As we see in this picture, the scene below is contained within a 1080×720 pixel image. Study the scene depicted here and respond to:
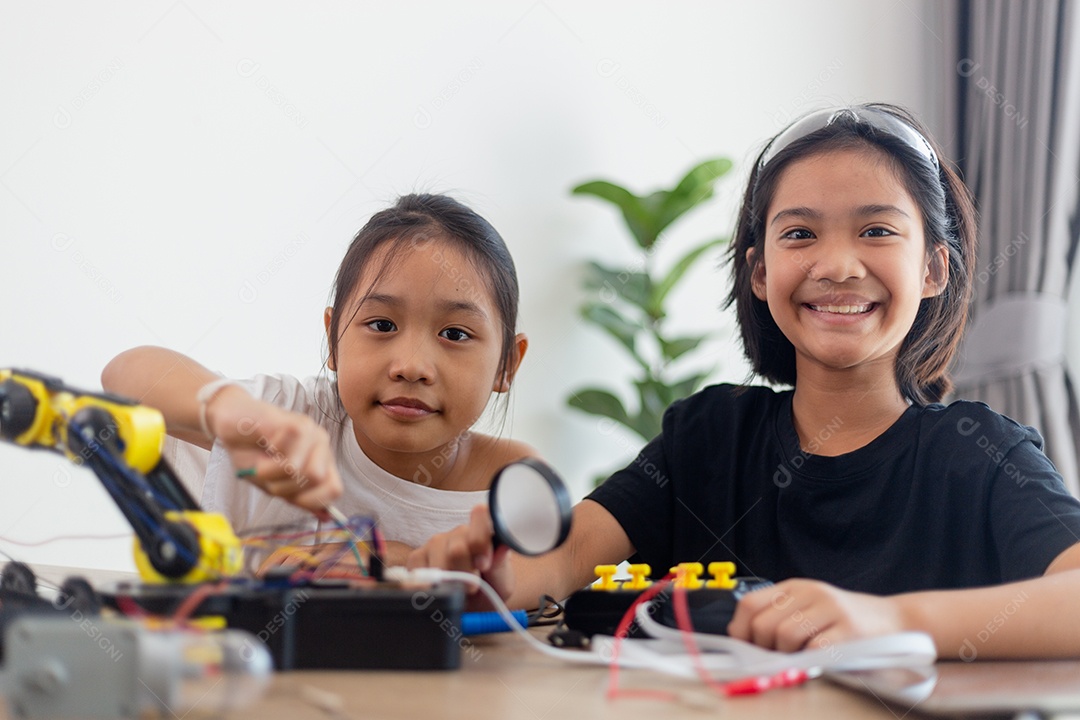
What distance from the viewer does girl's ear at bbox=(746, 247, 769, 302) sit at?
4.12ft

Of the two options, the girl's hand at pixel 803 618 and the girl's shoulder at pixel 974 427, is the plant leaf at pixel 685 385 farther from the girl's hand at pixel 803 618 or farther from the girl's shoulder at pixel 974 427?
the girl's hand at pixel 803 618

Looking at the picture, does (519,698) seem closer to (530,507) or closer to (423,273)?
(530,507)

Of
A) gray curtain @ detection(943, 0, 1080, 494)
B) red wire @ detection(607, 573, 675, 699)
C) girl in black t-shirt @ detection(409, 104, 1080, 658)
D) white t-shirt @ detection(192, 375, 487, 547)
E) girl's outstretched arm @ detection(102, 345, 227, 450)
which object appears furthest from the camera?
gray curtain @ detection(943, 0, 1080, 494)

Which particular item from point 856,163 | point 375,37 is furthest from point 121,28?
point 856,163

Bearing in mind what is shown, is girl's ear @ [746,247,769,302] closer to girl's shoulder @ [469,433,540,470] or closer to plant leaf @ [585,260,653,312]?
girl's shoulder @ [469,433,540,470]

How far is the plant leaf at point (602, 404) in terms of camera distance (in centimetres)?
258

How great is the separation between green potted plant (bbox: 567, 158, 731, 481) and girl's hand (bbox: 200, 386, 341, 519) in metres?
1.90

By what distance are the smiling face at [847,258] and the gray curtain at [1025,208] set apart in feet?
5.16

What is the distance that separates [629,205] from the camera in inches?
100

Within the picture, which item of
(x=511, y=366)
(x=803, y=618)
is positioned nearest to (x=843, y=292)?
(x=511, y=366)

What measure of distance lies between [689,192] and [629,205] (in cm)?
17

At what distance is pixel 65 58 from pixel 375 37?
746 mm

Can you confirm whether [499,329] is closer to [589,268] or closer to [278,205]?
[278,205]

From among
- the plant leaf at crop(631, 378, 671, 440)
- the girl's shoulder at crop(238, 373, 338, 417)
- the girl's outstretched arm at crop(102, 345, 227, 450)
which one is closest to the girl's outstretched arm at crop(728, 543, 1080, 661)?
the girl's outstretched arm at crop(102, 345, 227, 450)
